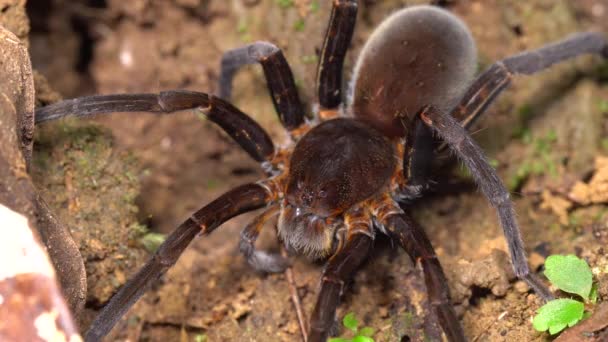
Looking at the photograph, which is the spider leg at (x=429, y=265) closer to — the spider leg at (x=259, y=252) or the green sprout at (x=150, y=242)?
the spider leg at (x=259, y=252)

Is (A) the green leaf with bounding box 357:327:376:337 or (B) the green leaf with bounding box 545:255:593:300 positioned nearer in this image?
(B) the green leaf with bounding box 545:255:593:300

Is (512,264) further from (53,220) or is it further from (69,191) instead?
(69,191)

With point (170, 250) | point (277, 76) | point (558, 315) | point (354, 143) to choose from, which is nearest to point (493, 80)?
point (354, 143)

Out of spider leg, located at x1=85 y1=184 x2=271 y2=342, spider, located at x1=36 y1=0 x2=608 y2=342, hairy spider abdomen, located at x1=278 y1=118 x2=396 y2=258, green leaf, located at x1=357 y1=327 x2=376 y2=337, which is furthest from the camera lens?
hairy spider abdomen, located at x1=278 y1=118 x2=396 y2=258

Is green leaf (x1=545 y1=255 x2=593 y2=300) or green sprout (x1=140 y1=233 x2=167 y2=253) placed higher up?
green leaf (x1=545 y1=255 x2=593 y2=300)

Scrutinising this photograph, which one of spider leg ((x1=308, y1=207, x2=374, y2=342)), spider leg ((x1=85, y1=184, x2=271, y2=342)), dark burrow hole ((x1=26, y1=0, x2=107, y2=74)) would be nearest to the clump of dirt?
spider leg ((x1=85, y1=184, x2=271, y2=342))

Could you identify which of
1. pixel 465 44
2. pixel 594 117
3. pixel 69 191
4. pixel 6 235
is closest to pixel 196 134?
pixel 69 191

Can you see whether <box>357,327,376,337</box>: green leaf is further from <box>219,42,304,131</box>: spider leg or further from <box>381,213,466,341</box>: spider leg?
<box>219,42,304,131</box>: spider leg
